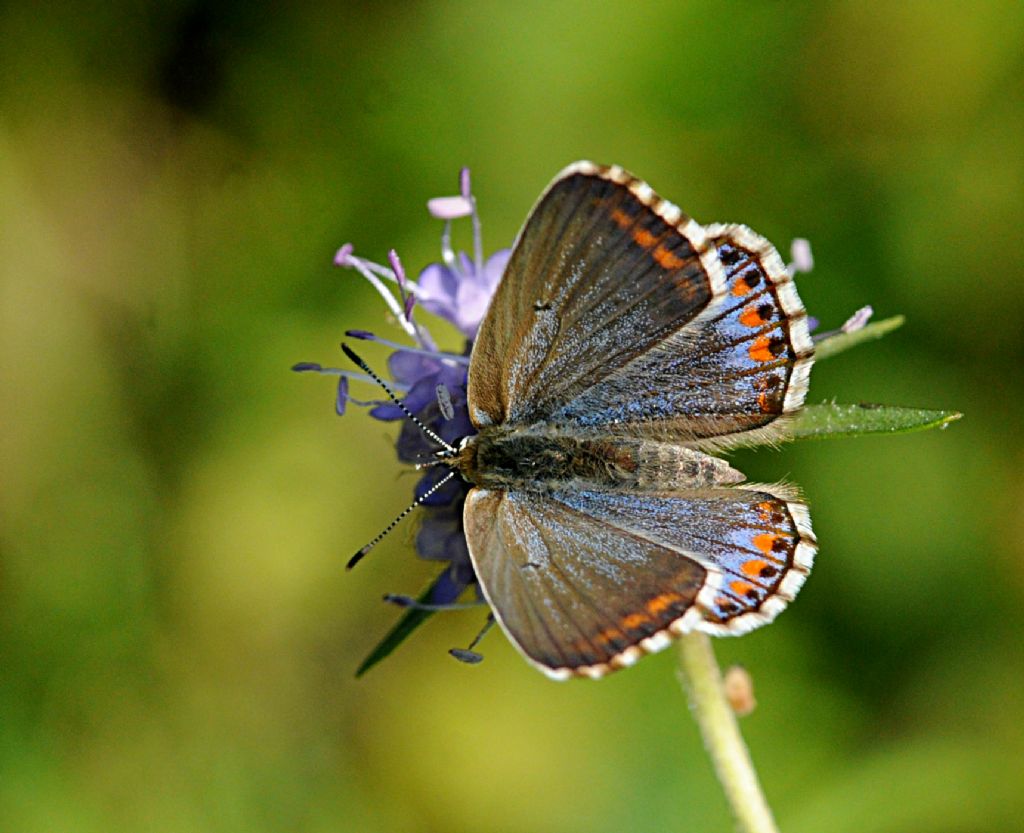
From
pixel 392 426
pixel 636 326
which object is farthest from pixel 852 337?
pixel 392 426

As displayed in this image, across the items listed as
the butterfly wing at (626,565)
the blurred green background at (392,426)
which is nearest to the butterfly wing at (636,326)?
the butterfly wing at (626,565)

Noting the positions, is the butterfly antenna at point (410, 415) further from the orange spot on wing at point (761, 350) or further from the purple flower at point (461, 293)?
the orange spot on wing at point (761, 350)

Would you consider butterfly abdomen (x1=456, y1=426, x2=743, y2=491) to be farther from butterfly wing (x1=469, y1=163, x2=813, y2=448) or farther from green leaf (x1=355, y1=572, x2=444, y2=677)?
green leaf (x1=355, y1=572, x2=444, y2=677)

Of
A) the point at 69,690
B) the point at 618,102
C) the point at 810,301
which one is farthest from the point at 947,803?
the point at 69,690

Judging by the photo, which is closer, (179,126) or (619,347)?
(619,347)

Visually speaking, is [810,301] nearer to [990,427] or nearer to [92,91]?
[990,427]
